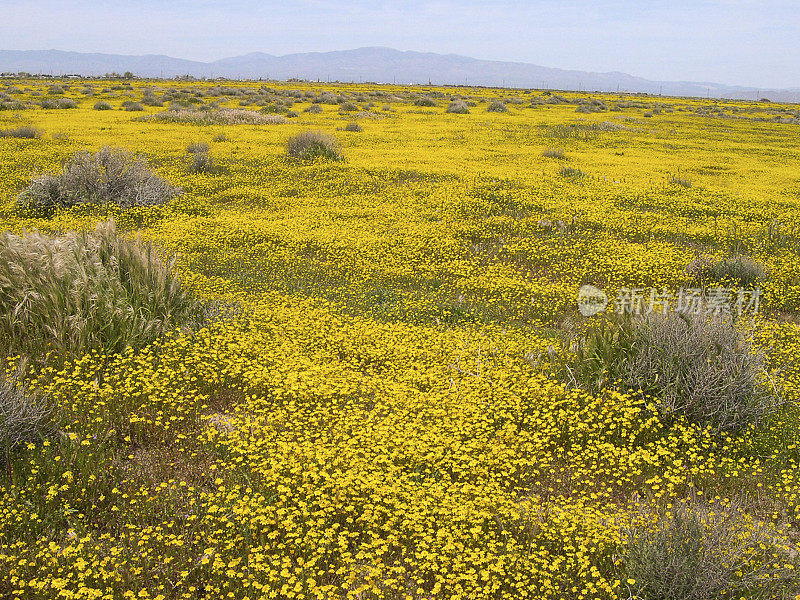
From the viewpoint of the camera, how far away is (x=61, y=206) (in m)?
14.9

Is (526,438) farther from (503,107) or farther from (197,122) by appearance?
(503,107)

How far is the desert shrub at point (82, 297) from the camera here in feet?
24.8

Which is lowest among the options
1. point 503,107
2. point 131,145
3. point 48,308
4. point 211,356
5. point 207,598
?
point 207,598

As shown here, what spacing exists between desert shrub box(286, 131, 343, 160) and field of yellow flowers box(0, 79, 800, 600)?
7619mm

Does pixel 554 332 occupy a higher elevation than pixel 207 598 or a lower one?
higher

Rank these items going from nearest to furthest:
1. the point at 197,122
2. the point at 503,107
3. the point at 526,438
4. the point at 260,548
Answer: the point at 260,548, the point at 526,438, the point at 197,122, the point at 503,107

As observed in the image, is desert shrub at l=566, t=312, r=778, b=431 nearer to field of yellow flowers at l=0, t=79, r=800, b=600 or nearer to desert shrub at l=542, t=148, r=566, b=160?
field of yellow flowers at l=0, t=79, r=800, b=600

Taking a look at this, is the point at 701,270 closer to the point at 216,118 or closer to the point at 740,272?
the point at 740,272

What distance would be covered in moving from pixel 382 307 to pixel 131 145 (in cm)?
1929

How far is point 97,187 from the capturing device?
51.0 feet

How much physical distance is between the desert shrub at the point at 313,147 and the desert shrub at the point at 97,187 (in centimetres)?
732

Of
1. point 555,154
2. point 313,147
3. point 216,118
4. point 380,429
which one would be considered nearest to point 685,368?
point 380,429

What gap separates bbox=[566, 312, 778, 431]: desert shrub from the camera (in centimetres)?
659

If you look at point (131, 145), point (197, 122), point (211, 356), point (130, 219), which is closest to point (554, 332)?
point (211, 356)
